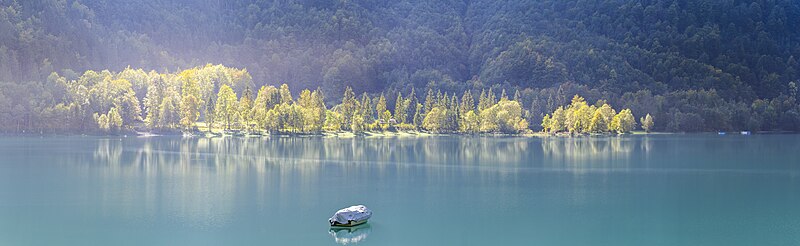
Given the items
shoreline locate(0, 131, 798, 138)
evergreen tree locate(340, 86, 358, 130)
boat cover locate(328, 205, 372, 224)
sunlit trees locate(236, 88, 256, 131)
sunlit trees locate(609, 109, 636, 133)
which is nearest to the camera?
boat cover locate(328, 205, 372, 224)

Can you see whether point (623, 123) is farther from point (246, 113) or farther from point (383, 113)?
point (246, 113)

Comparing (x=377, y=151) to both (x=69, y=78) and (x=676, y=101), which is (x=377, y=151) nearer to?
(x=676, y=101)

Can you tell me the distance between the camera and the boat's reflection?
35594 millimetres

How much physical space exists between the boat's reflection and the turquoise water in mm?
92

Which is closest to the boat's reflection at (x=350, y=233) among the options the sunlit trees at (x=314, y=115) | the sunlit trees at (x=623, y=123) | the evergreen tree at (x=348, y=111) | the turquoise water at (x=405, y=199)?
the turquoise water at (x=405, y=199)

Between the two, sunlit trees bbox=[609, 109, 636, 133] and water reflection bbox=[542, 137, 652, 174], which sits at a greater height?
sunlit trees bbox=[609, 109, 636, 133]

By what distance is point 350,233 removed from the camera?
37.1 meters

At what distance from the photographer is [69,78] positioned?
17725cm

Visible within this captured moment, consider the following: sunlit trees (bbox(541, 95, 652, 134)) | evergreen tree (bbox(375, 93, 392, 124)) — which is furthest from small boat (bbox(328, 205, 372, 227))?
evergreen tree (bbox(375, 93, 392, 124))

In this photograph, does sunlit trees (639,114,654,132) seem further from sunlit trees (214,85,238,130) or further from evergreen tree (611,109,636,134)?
sunlit trees (214,85,238,130)

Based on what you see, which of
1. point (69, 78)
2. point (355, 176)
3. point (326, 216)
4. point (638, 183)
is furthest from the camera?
point (69, 78)

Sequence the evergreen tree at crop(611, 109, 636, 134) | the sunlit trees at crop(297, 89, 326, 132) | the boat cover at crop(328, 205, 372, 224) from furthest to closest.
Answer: the evergreen tree at crop(611, 109, 636, 134)
the sunlit trees at crop(297, 89, 326, 132)
the boat cover at crop(328, 205, 372, 224)

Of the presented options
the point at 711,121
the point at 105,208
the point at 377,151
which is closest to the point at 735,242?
the point at 105,208

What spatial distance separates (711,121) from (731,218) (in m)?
123
